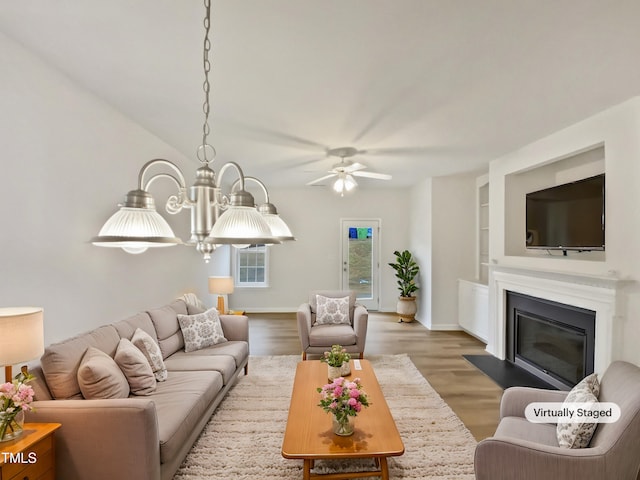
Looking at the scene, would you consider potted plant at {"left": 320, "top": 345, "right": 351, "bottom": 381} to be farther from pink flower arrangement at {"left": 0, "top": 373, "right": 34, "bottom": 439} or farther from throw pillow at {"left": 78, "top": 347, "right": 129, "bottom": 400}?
pink flower arrangement at {"left": 0, "top": 373, "right": 34, "bottom": 439}

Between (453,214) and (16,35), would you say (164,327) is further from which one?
(453,214)

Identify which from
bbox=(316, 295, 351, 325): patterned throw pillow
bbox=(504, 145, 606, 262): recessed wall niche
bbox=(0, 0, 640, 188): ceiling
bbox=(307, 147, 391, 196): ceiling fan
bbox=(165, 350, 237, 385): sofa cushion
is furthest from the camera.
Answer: bbox=(316, 295, 351, 325): patterned throw pillow

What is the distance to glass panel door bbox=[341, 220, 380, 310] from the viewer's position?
290 inches

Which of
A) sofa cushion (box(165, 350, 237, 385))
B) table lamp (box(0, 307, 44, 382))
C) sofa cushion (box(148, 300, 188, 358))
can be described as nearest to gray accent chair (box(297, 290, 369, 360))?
sofa cushion (box(165, 350, 237, 385))

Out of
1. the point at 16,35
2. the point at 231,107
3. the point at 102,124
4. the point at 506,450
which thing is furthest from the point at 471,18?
the point at 102,124

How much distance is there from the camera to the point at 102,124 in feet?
9.54

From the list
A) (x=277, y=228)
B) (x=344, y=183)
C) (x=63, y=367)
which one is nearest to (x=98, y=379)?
(x=63, y=367)

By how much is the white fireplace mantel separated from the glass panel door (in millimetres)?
2937

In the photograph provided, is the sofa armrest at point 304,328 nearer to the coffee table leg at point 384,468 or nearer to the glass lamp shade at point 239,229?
the coffee table leg at point 384,468

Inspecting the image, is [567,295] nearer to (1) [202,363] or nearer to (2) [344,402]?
(2) [344,402]

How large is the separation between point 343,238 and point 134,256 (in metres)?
4.55

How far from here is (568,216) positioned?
3.40m

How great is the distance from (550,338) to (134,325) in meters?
4.18

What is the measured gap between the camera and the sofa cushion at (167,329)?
10.6ft
